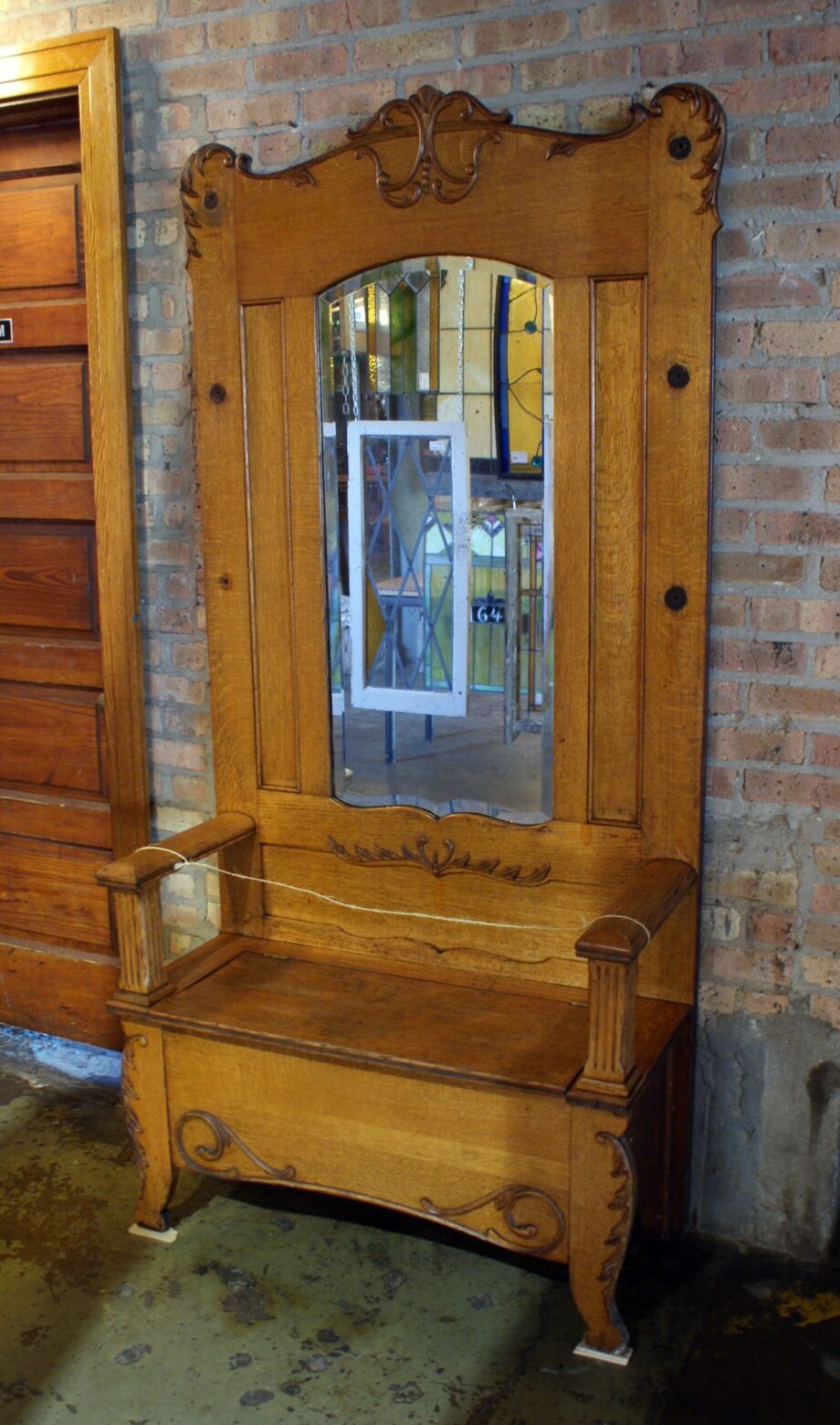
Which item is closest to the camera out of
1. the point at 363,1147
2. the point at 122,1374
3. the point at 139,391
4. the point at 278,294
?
the point at 122,1374

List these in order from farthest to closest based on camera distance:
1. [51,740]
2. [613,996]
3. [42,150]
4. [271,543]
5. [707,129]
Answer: [51,740] → [42,150] → [271,543] → [707,129] → [613,996]

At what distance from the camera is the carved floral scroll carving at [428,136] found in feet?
8.04

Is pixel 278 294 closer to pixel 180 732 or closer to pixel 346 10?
pixel 346 10

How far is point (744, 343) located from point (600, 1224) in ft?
5.10

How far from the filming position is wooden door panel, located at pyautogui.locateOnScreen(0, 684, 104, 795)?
3.24 meters

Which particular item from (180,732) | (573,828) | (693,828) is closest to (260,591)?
(180,732)

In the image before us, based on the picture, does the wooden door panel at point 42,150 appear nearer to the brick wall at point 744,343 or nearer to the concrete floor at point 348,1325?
the brick wall at point 744,343

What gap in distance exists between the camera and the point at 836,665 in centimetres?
237

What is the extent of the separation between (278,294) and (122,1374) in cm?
204

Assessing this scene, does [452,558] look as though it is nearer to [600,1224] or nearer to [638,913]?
[638,913]

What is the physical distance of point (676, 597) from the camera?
244cm

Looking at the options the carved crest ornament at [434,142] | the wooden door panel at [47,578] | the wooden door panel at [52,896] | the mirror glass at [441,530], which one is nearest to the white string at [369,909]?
the mirror glass at [441,530]

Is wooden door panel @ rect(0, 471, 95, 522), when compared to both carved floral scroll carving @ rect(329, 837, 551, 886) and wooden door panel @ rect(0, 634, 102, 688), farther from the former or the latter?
carved floral scroll carving @ rect(329, 837, 551, 886)

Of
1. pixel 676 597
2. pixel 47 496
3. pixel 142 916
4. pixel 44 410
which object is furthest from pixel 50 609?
pixel 676 597
